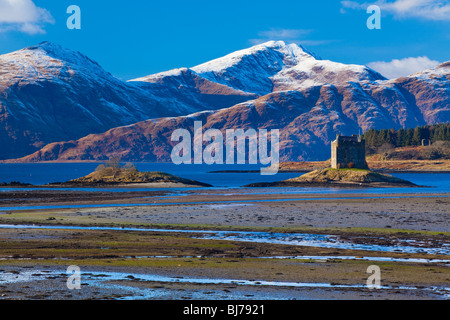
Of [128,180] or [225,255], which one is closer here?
[225,255]

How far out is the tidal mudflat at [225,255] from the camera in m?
22.3

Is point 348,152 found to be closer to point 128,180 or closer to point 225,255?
point 128,180

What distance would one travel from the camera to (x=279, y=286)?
23141 mm

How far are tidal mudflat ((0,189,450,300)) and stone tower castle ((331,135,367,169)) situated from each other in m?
77.3

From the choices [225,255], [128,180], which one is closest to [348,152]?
[128,180]

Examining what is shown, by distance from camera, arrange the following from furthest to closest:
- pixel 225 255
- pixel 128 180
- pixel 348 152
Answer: pixel 348 152
pixel 128 180
pixel 225 255

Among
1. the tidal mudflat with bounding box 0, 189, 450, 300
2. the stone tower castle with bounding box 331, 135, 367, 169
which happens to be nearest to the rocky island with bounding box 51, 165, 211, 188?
the stone tower castle with bounding box 331, 135, 367, 169

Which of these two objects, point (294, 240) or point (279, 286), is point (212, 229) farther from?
point (279, 286)

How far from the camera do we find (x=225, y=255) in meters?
30.6

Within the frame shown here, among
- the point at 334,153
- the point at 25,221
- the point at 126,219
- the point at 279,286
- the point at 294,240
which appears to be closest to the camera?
the point at 279,286

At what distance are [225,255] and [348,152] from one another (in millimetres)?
104642

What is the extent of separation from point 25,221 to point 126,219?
787cm

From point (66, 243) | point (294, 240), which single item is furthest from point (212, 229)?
point (66, 243)
